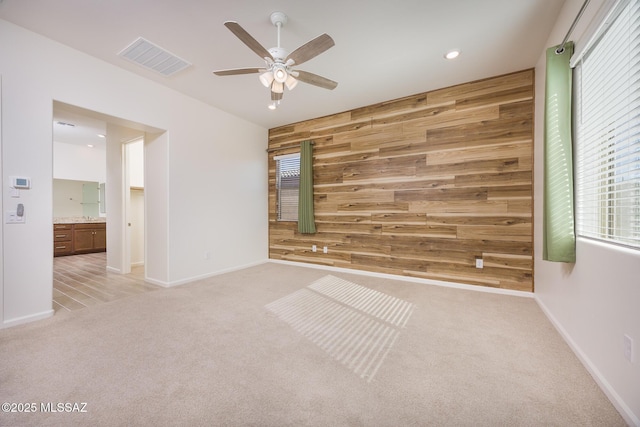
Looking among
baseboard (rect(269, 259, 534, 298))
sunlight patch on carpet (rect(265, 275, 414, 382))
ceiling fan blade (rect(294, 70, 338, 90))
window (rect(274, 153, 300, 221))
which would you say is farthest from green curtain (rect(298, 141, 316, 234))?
ceiling fan blade (rect(294, 70, 338, 90))

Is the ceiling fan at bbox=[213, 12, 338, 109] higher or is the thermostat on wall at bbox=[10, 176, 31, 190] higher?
the ceiling fan at bbox=[213, 12, 338, 109]

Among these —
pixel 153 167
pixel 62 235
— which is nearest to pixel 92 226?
pixel 62 235

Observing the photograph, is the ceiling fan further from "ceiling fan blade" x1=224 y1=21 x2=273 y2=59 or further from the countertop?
the countertop

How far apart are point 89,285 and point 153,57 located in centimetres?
318

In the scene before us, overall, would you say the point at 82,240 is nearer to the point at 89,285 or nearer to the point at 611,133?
the point at 89,285

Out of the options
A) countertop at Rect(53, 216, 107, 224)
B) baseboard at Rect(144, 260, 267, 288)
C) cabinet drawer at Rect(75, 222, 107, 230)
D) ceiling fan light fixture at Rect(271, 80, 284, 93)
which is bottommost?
baseboard at Rect(144, 260, 267, 288)

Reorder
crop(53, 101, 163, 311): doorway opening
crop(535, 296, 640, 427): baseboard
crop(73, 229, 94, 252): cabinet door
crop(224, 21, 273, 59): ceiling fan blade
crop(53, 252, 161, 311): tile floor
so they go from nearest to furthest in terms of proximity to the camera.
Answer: crop(535, 296, 640, 427): baseboard, crop(224, 21, 273, 59): ceiling fan blade, crop(53, 252, 161, 311): tile floor, crop(53, 101, 163, 311): doorway opening, crop(73, 229, 94, 252): cabinet door

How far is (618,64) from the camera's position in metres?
1.46

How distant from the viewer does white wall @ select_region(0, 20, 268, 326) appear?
2.29m

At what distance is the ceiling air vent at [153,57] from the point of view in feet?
8.25

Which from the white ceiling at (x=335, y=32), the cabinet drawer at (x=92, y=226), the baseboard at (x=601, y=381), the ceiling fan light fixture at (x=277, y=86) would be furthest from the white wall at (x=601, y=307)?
the cabinet drawer at (x=92, y=226)

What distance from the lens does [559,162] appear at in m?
2.00

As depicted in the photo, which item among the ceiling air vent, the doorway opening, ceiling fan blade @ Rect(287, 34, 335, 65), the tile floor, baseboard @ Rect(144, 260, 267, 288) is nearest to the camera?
ceiling fan blade @ Rect(287, 34, 335, 65)

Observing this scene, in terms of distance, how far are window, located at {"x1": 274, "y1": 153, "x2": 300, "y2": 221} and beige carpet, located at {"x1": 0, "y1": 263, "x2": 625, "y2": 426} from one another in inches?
91.4
